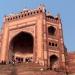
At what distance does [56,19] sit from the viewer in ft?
138

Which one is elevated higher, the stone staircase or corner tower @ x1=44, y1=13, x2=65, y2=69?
corner tower @ x1=44, y1=13, x2=65, y2=69

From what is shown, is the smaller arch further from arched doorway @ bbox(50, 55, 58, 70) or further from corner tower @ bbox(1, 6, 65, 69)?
arched doorway @ bbox(50, 55, 58, 70)

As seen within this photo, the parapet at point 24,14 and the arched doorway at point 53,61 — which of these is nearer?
the arched doorway at point 53,61

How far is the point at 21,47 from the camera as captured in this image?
1775 inches

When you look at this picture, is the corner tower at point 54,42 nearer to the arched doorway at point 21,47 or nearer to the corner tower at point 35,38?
the corner tower at point 35,38

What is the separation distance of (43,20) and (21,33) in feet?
16.0

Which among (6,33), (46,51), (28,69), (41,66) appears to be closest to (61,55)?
(46,51)

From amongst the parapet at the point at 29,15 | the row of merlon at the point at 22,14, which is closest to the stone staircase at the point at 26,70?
the parapet at the point at 29,15

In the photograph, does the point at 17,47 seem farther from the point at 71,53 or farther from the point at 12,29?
the point at 71,53

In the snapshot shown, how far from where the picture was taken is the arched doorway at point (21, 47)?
42.8 metres

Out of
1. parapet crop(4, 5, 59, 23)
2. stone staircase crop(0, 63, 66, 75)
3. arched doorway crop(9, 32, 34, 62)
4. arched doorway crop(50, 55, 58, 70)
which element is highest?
parapet crop(4, 5, 59, 23)

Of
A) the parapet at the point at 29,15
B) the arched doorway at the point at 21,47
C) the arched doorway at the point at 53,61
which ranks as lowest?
the arched doorway at the point at 53,61

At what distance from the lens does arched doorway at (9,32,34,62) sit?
4284 cm

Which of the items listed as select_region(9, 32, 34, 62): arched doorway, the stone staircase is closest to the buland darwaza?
select_region(9, 32, 34, 62): arched doorway
